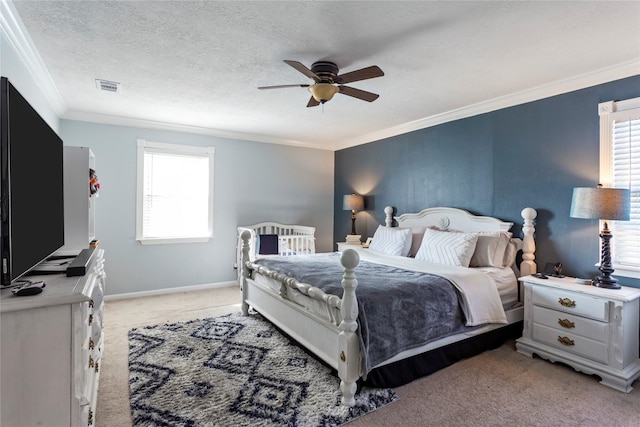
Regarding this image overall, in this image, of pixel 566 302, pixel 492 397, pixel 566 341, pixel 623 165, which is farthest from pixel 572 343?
pixel 623 165

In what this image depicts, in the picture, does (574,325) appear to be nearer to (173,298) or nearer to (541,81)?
(541,81)

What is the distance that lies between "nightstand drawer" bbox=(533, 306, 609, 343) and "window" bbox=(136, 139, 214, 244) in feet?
14.3

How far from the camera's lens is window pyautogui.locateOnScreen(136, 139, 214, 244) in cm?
470

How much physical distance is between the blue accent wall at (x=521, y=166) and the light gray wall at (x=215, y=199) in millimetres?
1620

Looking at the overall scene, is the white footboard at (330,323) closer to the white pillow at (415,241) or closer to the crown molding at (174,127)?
the white pillow at (415,241)

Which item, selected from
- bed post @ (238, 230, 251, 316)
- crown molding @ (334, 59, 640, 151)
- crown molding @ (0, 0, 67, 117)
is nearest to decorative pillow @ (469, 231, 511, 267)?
crown molding @ (334, 59, 640, 151)

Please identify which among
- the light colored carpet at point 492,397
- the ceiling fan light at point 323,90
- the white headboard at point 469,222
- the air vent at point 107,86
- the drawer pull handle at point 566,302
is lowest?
the light colored carpet at point 492,397

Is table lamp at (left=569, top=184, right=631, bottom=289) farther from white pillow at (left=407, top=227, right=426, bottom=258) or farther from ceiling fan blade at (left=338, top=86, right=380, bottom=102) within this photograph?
ceiling fan blade at (left=338, top=86, right=380, bottom=102)

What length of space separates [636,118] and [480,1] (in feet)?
6.18

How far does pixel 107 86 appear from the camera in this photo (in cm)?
330

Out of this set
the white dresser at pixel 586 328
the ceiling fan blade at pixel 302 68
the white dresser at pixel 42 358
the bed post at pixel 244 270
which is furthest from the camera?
the bed post at pixel 244 270

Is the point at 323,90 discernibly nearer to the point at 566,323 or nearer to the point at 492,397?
the point at 492,397

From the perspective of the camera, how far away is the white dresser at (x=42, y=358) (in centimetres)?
126

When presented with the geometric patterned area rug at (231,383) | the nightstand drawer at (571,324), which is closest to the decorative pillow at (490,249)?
the nightstand drawer at (571,324)
